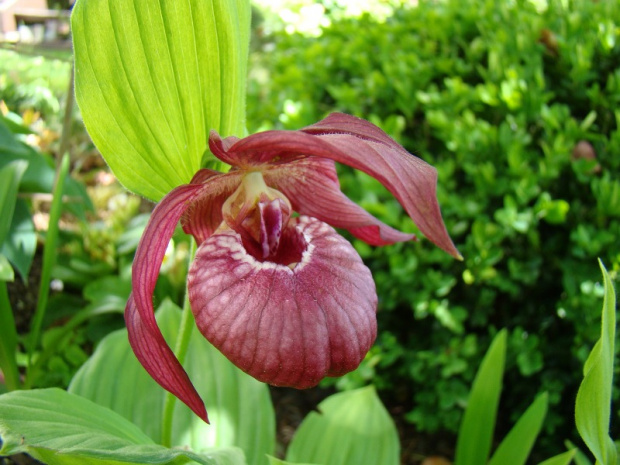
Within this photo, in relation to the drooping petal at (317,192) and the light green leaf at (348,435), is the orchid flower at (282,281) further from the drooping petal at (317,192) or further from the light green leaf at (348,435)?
the light green leaf at (348,435)

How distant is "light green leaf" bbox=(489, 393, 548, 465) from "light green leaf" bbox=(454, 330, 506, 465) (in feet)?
0.20

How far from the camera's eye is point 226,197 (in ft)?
2.48

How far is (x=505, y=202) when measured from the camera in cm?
121

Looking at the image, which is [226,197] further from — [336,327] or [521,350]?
[521,350]

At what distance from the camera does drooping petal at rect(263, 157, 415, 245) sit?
0.77m


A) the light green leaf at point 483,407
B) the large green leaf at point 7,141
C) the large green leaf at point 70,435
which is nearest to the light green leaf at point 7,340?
the large green leaf at point 7,141

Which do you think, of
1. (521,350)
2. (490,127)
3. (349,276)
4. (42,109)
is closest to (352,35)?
(490,127)

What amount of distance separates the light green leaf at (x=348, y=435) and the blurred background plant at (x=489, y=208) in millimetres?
238

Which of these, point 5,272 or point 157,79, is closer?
point 157,79

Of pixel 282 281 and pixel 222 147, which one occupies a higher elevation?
pixel 222 147

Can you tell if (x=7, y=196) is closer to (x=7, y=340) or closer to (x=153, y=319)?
(x=7, y=340)

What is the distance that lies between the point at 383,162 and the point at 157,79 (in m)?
0.29

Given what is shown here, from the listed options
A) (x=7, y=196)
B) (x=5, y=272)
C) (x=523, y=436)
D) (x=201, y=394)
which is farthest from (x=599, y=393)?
(x=7, y=196)

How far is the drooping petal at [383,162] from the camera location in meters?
0.56
